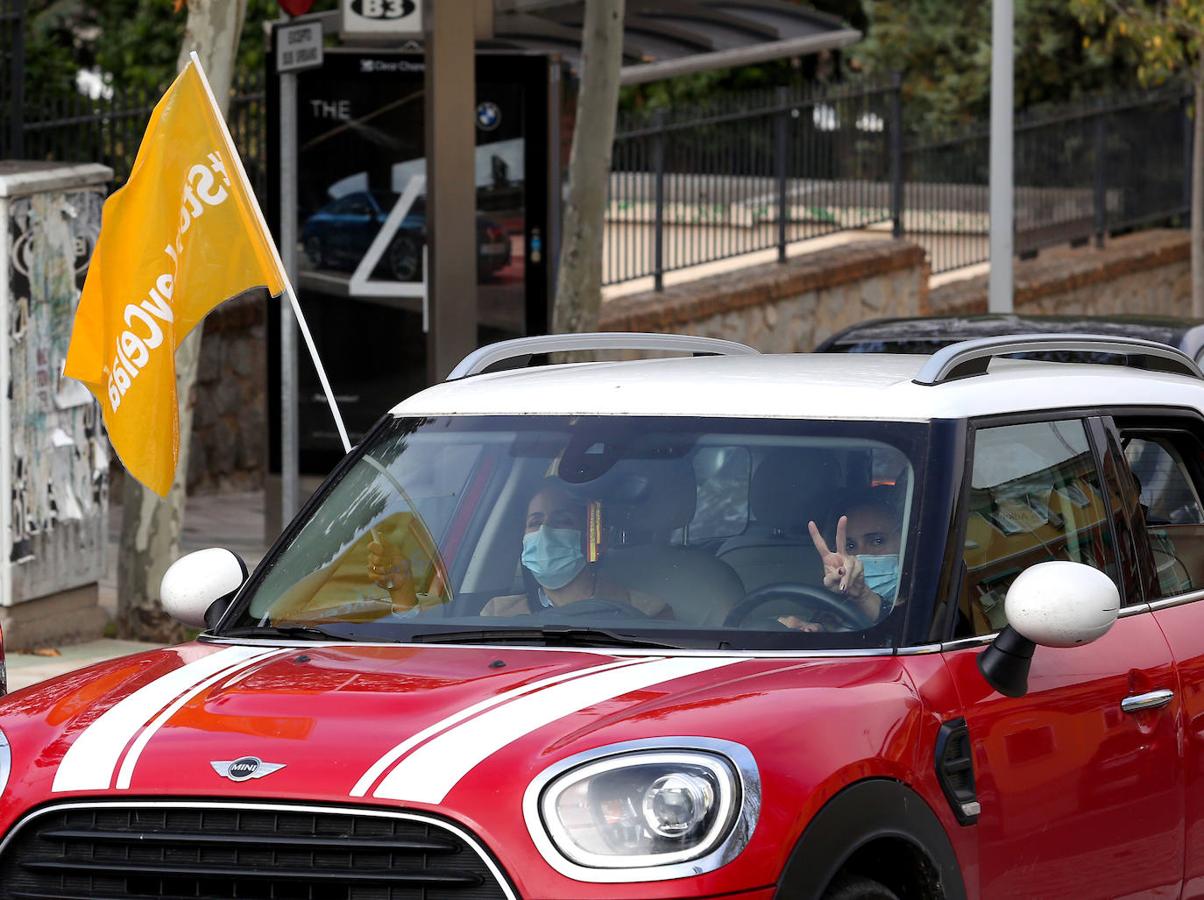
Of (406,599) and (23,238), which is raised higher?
(23,238)

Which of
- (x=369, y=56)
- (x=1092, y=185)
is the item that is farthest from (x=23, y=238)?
(x=1092, y=185)

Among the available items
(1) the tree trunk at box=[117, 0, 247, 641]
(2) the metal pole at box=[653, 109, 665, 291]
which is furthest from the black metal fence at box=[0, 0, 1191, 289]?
(1) the tree trunk at box=[117, 0, 247, 641]

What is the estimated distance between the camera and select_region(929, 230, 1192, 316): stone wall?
2225 cm

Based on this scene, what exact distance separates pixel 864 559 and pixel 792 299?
49.7ft

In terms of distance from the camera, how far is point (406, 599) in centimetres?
486

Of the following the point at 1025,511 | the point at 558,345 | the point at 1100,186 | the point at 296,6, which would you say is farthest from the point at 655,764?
the point at 1100,186

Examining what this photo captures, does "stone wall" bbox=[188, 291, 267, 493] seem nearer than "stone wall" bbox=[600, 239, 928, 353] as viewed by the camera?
Yes

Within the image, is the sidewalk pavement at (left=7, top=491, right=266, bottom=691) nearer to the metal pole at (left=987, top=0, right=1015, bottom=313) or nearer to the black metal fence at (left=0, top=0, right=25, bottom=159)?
the black metal fence at (left=0, top=0, right=25, bottom=159)

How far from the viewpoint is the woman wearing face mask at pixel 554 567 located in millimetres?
4680

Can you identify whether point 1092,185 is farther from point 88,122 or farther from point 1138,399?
point 1138,399

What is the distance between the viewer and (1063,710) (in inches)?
182

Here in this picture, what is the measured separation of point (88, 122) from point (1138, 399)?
1101cm

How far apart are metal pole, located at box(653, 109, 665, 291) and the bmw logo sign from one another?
5.11 m

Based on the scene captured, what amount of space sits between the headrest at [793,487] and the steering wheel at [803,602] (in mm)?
146
